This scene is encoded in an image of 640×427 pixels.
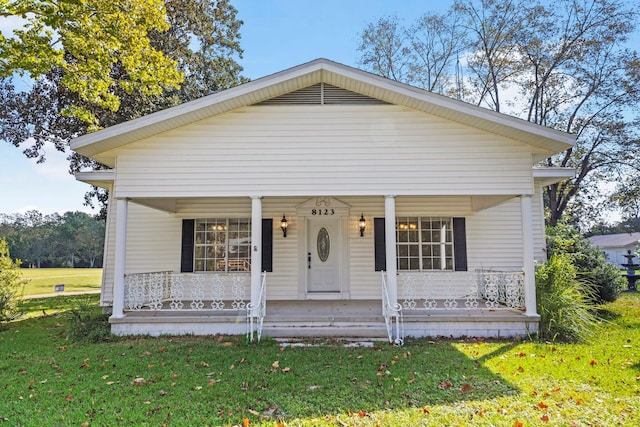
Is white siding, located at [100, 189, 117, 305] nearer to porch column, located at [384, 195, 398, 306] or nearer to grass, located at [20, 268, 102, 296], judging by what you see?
grass, located at [20, 268, 102, 296]

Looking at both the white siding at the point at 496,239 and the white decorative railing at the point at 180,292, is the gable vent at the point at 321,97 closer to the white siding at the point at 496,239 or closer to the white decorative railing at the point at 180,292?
the white decorative railing at the point at 180,292

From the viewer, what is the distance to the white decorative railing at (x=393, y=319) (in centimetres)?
670

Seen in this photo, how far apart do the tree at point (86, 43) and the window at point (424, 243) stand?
8283 millimetres

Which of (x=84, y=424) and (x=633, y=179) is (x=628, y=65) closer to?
(x=633, y=179)

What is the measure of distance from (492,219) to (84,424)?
30.5ft

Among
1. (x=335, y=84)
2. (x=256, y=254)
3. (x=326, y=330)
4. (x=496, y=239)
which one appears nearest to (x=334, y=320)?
(x=326, y=330)

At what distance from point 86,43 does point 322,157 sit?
7770mm

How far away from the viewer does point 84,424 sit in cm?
366

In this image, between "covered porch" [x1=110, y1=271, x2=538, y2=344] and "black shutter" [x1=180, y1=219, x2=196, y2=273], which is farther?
"black shutter" [x1=180, y1=219, x2=196, y2=273]

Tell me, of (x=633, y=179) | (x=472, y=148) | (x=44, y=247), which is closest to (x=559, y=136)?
(x=472, y=148)

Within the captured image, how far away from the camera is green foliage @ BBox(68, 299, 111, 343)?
7125mm

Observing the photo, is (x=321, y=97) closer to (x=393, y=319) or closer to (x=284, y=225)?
(x=284, y=225)

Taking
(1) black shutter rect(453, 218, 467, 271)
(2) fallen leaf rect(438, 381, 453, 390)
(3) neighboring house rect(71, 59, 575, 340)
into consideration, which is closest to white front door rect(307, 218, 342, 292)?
(3) neighboring house rect(71, 59, 575, 340)

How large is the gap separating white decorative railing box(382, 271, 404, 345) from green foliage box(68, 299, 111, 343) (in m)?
5.32
